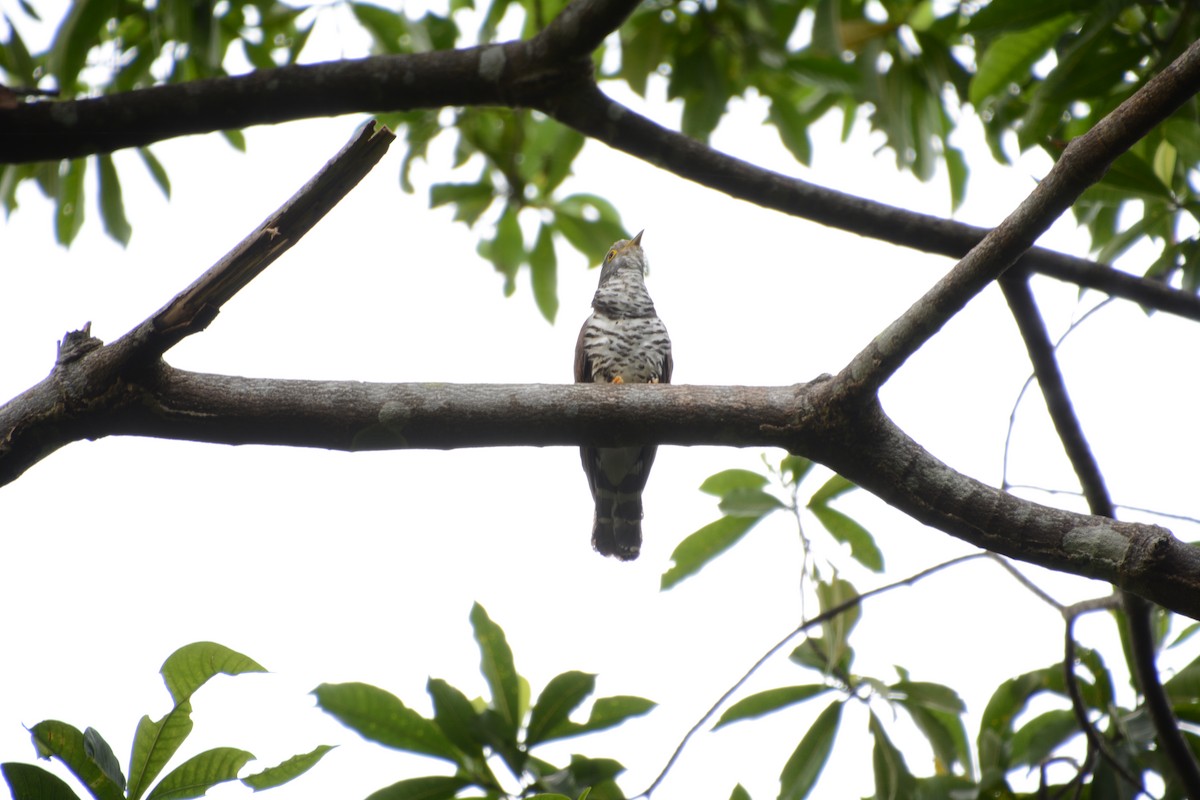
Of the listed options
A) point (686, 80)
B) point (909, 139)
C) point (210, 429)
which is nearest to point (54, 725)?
point (210, 429)

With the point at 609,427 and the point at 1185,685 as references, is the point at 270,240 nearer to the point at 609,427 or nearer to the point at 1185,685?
the point at 609,427

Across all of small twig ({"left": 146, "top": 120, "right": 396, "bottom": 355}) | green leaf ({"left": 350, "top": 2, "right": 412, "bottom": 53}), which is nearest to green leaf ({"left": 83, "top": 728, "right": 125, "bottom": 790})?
small twig ({"left": 146, "top": 120, "right": 396, "bottom": 355})

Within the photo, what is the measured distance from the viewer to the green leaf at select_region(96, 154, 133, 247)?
13.3 ft

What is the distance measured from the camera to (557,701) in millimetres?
2621

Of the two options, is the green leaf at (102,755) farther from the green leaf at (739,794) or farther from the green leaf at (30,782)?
the green leaf at (739,794)

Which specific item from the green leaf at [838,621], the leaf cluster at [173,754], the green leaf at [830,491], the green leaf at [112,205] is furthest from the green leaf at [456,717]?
the green leaf at [112,205]

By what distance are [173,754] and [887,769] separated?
220cm

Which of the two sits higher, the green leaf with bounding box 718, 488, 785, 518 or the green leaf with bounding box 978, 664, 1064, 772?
the green leaf with bounding box 718, 488, 785, 518

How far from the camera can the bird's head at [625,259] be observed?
5.79 meters

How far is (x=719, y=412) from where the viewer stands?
2.33m

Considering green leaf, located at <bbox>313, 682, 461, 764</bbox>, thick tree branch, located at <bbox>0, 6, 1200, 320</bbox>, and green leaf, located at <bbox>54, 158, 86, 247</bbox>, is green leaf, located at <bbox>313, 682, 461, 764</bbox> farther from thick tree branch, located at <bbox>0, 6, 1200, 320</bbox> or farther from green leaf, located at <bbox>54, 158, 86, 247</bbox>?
green leaf, located at <bbox>54, 158, 86, 247</bbox>

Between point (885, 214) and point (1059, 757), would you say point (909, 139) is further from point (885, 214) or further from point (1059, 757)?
point (1059, 757)

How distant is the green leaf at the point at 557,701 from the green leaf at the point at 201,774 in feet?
3.02

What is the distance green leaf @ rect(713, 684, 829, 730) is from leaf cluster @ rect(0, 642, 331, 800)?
5.12 ft
